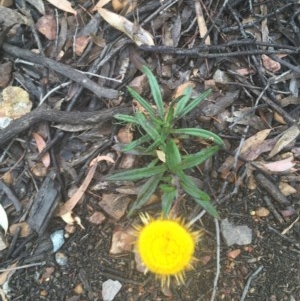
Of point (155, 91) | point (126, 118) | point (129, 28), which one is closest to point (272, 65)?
point (155, 91)

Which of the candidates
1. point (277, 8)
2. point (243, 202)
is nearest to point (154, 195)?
point (243, 202)

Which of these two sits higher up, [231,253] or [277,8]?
[277,8]

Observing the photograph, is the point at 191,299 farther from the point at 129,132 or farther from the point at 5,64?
the point at 5,64

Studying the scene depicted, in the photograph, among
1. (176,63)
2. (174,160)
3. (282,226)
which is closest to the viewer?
(174,160)

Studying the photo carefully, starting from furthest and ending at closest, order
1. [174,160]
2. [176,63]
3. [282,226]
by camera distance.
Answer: [176,63]
[282,226]
[174,160]

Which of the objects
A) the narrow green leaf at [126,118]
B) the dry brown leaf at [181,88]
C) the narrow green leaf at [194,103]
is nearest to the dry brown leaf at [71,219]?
the narrow green leaf at [126,118]

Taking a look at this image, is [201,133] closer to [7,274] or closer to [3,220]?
[3,220]

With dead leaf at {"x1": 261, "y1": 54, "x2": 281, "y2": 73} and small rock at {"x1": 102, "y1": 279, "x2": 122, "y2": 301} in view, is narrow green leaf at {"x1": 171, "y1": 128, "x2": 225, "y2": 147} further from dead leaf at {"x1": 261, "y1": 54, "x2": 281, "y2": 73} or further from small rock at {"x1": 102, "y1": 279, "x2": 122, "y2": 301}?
small rock at {"x1": 102, "y1": 279, "x2": 122, "y2": 301}
